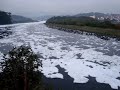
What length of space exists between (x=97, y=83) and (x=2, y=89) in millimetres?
10174

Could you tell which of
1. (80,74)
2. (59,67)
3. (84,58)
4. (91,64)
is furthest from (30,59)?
(84,58)

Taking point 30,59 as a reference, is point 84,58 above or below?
below

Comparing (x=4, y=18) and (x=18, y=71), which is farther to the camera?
(x=4, y=18)

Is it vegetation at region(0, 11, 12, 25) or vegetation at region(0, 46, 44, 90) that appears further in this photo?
vegetation at region(0, 11, 12, 25)

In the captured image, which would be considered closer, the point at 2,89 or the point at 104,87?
the point at 2,89

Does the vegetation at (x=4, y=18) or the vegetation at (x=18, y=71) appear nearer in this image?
the vegetation at (x=18, y=71)

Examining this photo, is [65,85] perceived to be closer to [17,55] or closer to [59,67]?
[59,67]

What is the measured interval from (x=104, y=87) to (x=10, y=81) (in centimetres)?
960

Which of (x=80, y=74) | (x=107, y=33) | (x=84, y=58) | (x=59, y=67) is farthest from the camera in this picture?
(x=107, y=33)

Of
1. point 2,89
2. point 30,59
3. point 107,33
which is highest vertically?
point 30,59

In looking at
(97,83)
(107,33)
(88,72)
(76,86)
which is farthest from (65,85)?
(107,33)

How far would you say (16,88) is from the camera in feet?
27.4

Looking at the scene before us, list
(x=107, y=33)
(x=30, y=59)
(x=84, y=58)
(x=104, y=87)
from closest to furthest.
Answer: (x=30, y=59) < (x=104, y=87) < (x=84, y=58) < (x=107, y=33)

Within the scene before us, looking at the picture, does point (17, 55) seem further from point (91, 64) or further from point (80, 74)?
point (91, 64)
